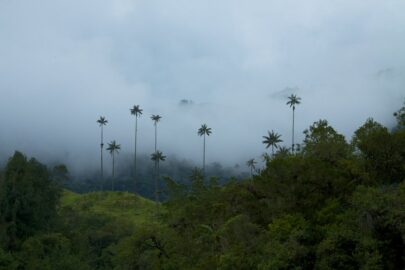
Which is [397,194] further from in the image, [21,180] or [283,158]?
[21,180]

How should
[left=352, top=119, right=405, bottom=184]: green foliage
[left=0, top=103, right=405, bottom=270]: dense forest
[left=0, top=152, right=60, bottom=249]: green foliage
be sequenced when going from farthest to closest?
[left=0, top=152, right=60, bottom=249]: green foliage → [left=352, top=119, right=405, bottom=184]: green foliage → [left=0, top=103, right=405, bottom=270]: dense forest

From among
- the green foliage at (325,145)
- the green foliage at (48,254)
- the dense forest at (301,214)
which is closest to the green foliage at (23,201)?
the green foliage at (48,254)

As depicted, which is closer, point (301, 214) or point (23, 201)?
point (301, 214)

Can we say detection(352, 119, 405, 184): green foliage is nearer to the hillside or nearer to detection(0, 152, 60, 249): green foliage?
detection(0, 152, 60, 249): green foliage

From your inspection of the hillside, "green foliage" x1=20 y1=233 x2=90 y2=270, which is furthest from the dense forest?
the hillside

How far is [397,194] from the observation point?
93.9 feet

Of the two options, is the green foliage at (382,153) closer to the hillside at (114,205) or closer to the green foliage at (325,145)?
the green foliage at (325,145)

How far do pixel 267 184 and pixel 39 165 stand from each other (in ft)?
A: 136

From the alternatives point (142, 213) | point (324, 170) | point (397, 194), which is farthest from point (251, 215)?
point (142, 213)

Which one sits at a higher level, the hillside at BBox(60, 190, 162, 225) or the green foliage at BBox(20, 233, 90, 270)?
the hillside at BBox(60, 190, 162, 225)

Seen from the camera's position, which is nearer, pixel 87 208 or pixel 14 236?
pixel 14 236

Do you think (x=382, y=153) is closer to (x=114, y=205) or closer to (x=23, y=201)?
(x=23, y=201)

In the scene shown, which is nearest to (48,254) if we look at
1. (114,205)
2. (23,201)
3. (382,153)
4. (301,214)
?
(23,201)

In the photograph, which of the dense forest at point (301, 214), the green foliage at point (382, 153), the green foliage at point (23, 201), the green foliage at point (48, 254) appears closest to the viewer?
the dense forest at point (301, 214)
